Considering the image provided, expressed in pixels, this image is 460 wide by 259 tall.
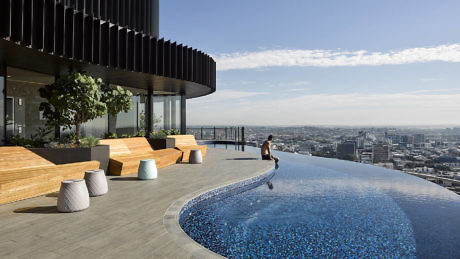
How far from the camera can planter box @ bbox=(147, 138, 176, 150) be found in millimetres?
12172

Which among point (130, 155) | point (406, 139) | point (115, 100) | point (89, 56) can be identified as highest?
point (89, 56)

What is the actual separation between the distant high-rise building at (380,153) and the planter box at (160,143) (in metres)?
9.51

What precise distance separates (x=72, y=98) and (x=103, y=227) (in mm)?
5411

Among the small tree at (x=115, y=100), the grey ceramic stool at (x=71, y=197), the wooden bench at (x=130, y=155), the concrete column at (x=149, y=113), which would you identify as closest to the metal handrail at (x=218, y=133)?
the concrete column at (x=149, y=113)

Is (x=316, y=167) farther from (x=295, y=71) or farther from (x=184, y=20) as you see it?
(x=295, y=71)

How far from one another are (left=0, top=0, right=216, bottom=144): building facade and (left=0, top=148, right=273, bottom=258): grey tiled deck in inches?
176

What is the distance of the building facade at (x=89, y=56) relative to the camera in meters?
7.52

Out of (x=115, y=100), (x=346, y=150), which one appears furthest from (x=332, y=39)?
(x=115, y=100)

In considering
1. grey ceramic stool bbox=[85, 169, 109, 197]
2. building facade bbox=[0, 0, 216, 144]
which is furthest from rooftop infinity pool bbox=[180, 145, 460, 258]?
building facade bbox=[0, 0, 216, 144]

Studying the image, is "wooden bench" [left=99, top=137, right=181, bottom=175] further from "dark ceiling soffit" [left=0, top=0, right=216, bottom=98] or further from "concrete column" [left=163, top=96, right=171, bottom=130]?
"concrete column" [left=163, top=96, right=171, bottom=130]

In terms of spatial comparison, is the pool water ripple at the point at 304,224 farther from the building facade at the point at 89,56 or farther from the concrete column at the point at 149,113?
the concrete column at the point at 149,113

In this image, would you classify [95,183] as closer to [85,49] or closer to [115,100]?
[115,100]

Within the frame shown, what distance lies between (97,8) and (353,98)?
2858 centimetres

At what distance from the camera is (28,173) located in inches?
237
